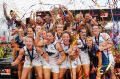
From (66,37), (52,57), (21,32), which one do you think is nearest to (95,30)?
(66,37)

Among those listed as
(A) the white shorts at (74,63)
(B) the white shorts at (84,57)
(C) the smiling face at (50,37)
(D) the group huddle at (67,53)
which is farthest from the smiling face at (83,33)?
(C) the smiling face at (50,37)

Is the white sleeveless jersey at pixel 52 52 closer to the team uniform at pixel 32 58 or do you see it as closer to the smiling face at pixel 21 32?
the team uniform at pixel 32 58

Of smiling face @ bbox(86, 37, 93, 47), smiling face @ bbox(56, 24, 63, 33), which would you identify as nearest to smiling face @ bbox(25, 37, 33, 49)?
smiling face @ bbox(56, 24, 63, 33)

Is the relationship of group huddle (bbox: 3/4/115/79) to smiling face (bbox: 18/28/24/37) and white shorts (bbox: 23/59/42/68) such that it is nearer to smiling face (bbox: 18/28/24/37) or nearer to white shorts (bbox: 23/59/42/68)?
white shorts (bbox: 23/59/42/68)

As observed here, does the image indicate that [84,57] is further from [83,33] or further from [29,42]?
[29,42]

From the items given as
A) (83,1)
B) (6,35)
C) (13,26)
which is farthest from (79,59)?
(6,35)

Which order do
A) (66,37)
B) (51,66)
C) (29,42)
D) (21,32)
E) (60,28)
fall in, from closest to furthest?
(66,37) → (29,42) → (51,66) → (60,28) → (21,32)

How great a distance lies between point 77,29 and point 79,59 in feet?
2.32

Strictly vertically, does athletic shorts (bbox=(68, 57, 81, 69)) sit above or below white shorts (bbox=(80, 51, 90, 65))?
below

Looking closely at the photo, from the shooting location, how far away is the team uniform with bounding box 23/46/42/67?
22.2 feet

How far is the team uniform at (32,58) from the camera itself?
6766 mm

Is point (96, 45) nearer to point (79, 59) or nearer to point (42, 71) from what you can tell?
point (79, 59)

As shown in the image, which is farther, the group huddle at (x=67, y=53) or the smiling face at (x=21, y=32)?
the smiling face at (x=21, y=32)

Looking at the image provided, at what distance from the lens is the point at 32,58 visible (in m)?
6.81
